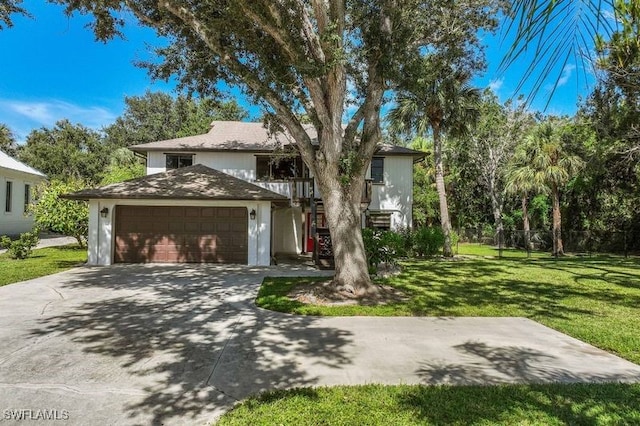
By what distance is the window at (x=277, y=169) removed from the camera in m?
18.6

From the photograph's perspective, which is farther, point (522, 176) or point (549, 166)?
point (522, 176)

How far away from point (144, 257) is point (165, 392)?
1187cm

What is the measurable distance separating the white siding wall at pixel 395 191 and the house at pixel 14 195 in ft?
60.9

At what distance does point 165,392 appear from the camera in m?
3.89

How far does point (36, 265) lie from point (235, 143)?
9719 mm

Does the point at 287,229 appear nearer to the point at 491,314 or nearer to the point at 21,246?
the point at 21,246

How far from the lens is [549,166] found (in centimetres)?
2125

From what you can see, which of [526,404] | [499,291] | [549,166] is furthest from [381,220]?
[526,404]

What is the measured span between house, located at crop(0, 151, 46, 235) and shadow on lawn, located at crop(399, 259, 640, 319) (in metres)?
21.1

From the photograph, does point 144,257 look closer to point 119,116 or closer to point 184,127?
point 184,127

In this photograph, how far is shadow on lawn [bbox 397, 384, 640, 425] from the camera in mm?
3361

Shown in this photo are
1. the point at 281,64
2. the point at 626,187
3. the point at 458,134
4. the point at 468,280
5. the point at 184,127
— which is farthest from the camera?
the point at 184,127

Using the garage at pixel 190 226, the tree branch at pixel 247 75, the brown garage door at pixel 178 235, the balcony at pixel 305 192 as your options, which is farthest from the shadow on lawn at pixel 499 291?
the brown garage door at pixel 178 235

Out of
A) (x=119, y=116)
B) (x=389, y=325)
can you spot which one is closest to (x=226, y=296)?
(x=389, y=325)
